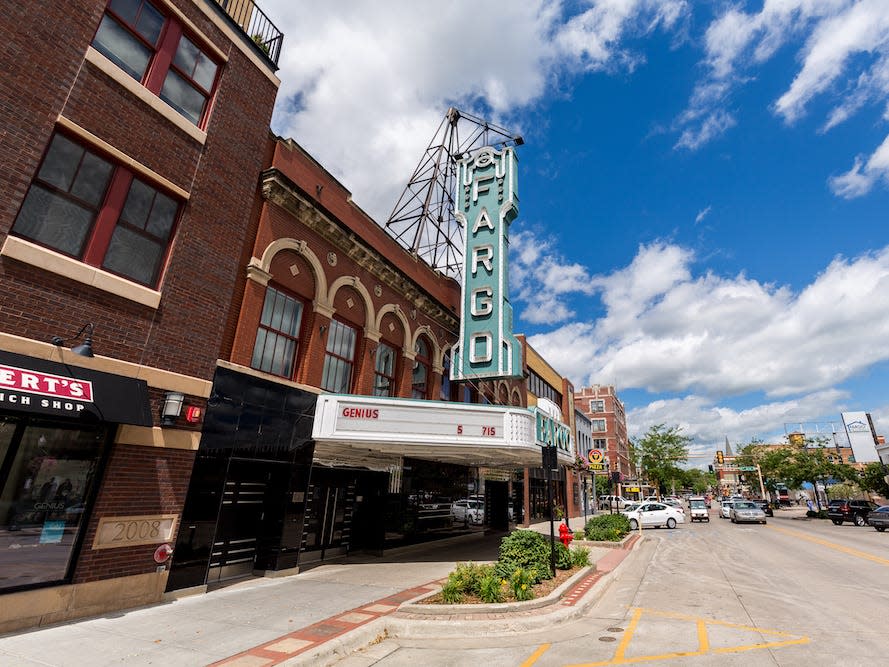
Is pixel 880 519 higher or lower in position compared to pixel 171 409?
lower

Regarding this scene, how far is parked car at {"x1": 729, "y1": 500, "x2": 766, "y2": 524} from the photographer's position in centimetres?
3557

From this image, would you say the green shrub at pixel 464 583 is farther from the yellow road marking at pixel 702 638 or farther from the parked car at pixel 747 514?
the parked car at pixel 747 514

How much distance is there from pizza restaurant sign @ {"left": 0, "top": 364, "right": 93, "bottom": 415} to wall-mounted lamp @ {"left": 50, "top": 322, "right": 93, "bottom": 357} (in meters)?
0.47

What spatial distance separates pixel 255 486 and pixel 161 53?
10298mm

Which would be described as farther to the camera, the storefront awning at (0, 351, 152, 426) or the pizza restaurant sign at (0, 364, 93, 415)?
the storefront awning at (0, 351, 152, 426)

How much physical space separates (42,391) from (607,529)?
20.9 meters

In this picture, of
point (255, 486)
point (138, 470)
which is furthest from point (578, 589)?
point (138, 470)

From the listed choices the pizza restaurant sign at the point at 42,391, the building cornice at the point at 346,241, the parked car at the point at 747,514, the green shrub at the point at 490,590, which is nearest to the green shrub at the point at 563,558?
the green shrub at the point at 490,590

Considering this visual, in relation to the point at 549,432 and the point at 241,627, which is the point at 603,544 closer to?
the point at 549,432

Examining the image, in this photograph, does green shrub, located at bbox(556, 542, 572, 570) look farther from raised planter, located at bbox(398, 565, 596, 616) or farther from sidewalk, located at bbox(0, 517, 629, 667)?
raised planter, located at bbox(398, 565, 596, 616)

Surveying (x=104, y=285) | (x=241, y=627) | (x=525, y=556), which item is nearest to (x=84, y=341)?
(x=104, y=285)

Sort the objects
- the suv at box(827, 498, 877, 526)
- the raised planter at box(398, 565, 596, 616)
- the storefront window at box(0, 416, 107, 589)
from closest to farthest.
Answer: the storefront window at box(0, 416, 107, 589)
the raised planter at box(398, 565, 596, 616)
the suv at box(827, 498, 877, 526)

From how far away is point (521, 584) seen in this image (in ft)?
29.6

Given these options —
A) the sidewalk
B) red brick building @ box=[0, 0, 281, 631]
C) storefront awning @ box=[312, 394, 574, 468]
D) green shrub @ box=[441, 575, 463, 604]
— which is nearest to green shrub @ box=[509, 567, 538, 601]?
the sidewalk
